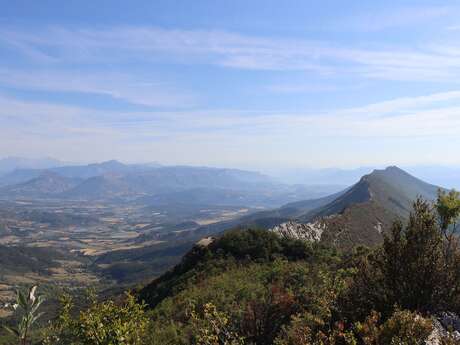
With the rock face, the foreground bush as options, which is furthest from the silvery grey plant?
the rock face

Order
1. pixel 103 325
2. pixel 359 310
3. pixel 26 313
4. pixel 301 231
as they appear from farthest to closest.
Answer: pixel 301 231 < pixel 359 310 < pixel 103 325 < pixel 26 313

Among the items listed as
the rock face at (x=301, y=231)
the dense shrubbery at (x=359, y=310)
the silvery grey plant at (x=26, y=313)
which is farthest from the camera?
the rock face at (x=301, y=231)

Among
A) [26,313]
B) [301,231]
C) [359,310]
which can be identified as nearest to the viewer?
[26,313]

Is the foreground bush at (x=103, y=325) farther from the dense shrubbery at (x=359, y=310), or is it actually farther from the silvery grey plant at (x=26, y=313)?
the silvery grey plant at (x=26, y=313)

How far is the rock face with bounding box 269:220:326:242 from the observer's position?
72194mm

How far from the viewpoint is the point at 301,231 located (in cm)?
7681

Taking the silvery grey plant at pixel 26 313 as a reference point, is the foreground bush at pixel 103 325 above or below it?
below

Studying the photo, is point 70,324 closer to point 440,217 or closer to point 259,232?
point 440,217

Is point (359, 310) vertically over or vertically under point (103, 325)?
under

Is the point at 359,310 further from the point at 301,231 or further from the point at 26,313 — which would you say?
the point at 301,231

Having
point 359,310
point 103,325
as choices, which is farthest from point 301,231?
point 103,325

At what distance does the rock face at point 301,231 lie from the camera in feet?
237

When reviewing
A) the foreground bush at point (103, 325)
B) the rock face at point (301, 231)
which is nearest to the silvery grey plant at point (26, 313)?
the foreground bush at point (103, 325)

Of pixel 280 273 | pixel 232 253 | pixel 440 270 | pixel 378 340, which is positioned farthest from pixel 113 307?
pixel 232 253
